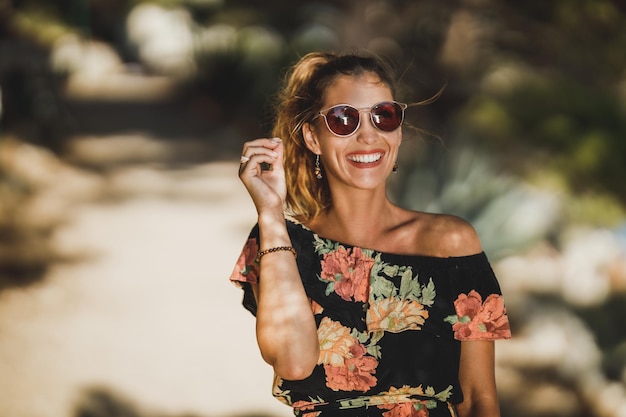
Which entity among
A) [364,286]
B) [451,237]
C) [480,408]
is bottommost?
[480,408]

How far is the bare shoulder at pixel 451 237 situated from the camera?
256cm

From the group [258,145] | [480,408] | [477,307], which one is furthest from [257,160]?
[480,408]

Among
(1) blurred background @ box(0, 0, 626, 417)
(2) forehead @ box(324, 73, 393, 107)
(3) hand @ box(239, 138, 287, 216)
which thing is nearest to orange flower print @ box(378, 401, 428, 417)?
(3) hand @ box(239, 138, 287, 216)

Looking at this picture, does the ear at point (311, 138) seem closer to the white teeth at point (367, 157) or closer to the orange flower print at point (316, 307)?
the white teeth at point (367, 157)

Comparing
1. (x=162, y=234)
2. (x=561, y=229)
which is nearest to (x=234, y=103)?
(x=162, y=234)

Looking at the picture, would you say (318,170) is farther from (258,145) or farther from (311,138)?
(258,145)

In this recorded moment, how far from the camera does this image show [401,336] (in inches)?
99.1

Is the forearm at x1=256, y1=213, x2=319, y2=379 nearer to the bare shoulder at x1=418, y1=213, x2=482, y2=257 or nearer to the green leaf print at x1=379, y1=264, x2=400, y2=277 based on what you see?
the green leaf print at x1=379, y1=264, x2=400, y2=277

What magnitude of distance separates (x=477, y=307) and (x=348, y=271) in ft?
1.37

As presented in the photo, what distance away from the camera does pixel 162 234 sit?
7.84 metres

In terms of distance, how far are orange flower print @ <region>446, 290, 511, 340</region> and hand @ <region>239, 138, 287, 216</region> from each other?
62cm

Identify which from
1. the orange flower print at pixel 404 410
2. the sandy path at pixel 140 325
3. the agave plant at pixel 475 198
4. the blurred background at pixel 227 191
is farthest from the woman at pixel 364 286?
the agave plant at pixel 475 198

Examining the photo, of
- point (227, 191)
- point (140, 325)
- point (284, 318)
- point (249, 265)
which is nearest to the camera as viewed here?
point (284, 318)

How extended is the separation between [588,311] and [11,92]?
776cm
